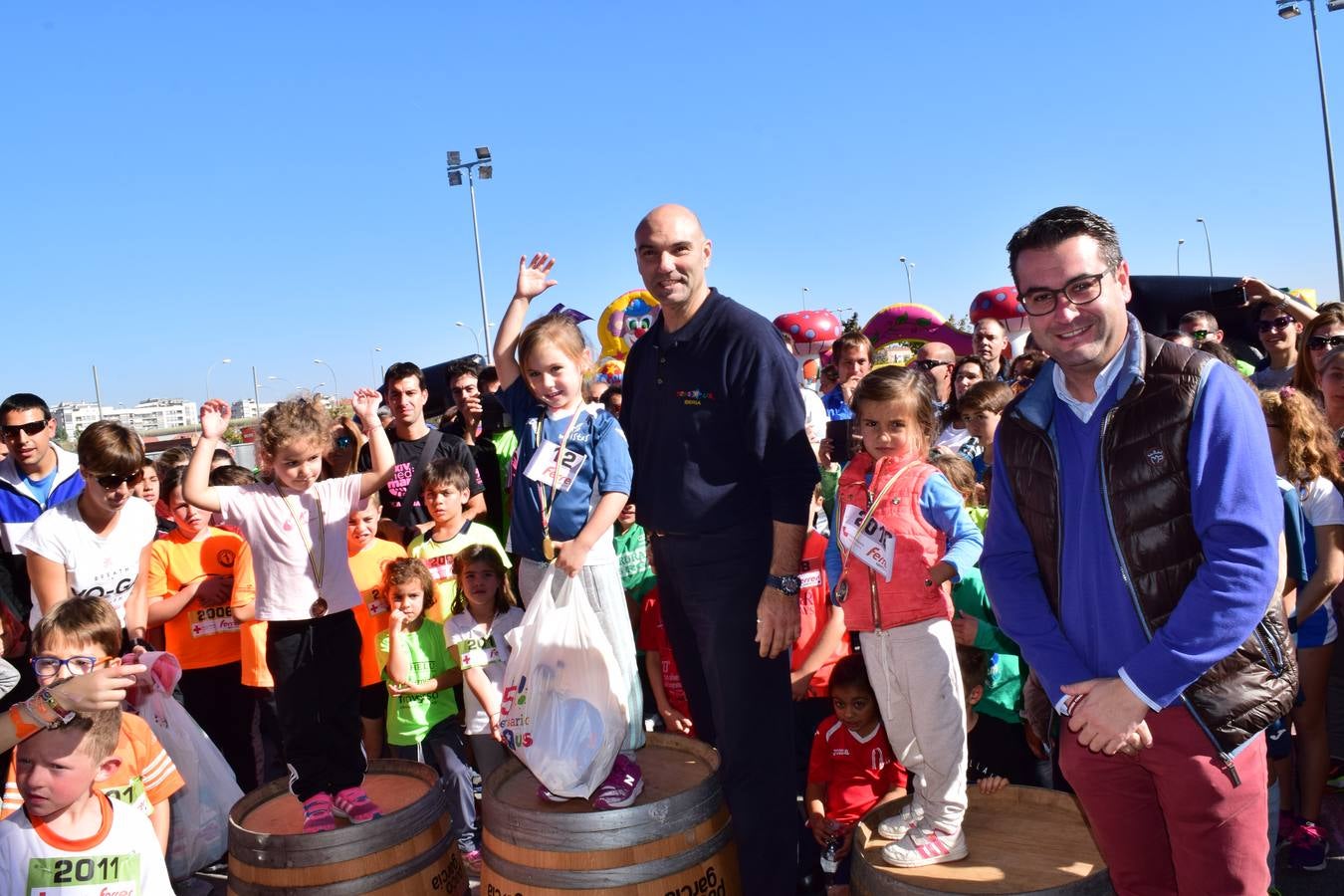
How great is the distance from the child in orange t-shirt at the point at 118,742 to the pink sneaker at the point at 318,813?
65 cm

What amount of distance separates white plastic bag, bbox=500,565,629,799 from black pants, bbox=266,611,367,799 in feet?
2.61

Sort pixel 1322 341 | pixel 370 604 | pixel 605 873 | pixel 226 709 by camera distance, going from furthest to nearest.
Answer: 1. pixel 226 709
2. pixel 370 604
3. pixel 1322 341
4. pixel 605 873

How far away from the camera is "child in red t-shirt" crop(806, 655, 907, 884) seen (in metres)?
3.57

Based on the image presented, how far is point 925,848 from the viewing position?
8.54 feet

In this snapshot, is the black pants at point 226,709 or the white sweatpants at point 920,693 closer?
the white sweatpants at point 920,693

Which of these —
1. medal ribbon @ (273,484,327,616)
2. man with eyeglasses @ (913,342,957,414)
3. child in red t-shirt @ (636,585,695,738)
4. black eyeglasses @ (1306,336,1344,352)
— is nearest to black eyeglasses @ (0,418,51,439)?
medal ribbon @ (273,484,327,616)

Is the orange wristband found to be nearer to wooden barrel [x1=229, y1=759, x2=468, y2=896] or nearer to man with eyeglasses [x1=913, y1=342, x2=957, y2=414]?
wooden barrel [x1=229, y1=759, x2=468, y2=896]

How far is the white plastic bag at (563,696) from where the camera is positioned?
8.93ft

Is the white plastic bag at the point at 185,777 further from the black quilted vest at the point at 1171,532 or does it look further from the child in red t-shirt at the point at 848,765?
the black quilted vest at the point at 1171,532

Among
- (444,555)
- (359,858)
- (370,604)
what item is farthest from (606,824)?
(370,604)

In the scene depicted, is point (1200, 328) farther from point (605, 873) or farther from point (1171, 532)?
point (605, 873)

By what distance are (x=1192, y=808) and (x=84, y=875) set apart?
270cm

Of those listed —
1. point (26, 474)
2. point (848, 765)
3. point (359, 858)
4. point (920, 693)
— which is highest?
point (26, 474)

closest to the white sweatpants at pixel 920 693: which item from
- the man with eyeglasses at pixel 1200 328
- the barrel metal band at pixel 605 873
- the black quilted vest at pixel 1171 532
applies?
the barrel metal band at pixel 605 873
